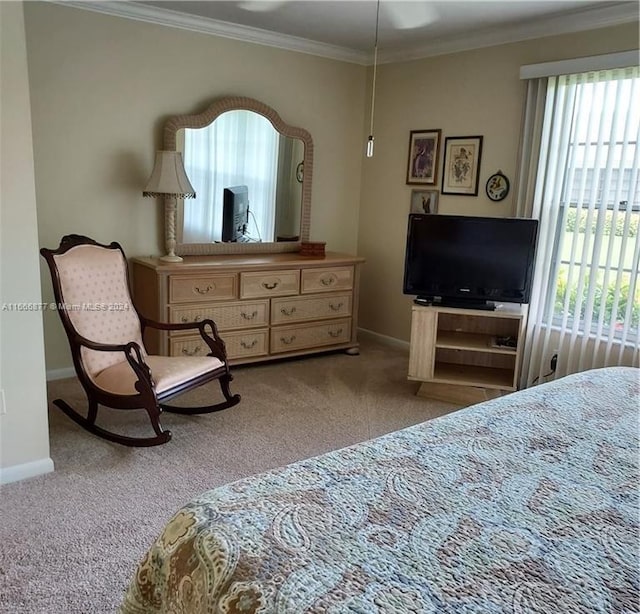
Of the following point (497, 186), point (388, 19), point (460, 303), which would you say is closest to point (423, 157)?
point (497, 186)

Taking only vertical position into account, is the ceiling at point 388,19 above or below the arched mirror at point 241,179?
above

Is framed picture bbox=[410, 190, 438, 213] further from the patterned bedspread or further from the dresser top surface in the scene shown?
the patterned bedspread

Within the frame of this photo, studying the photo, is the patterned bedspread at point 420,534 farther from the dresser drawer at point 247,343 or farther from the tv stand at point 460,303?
the dresser drawer at point 247,343

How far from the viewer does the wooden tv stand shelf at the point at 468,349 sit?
12.8 feet

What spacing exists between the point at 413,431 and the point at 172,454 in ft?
5.67

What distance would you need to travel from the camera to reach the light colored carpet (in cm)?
210

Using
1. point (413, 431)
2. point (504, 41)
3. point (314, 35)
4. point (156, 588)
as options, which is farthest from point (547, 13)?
point (156, 588)

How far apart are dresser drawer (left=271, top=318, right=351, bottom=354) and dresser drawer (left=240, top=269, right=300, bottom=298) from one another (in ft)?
0.96

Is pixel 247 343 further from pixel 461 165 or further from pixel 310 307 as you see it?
pixel 461 165

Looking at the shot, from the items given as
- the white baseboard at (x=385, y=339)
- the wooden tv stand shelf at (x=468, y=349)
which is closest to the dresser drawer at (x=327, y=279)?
the white baseboard at (x=385, y=339)

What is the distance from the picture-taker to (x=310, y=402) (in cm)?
388

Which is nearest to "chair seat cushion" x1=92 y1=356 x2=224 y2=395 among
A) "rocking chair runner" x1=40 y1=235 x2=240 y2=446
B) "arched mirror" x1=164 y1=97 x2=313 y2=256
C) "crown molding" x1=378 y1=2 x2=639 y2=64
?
Answer: "rocking chair runner" x1=40 y1=235 x2=240 y2=446

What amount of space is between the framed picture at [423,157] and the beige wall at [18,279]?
3.15 meters

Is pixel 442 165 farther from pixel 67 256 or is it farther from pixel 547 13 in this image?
pixel 67 256
